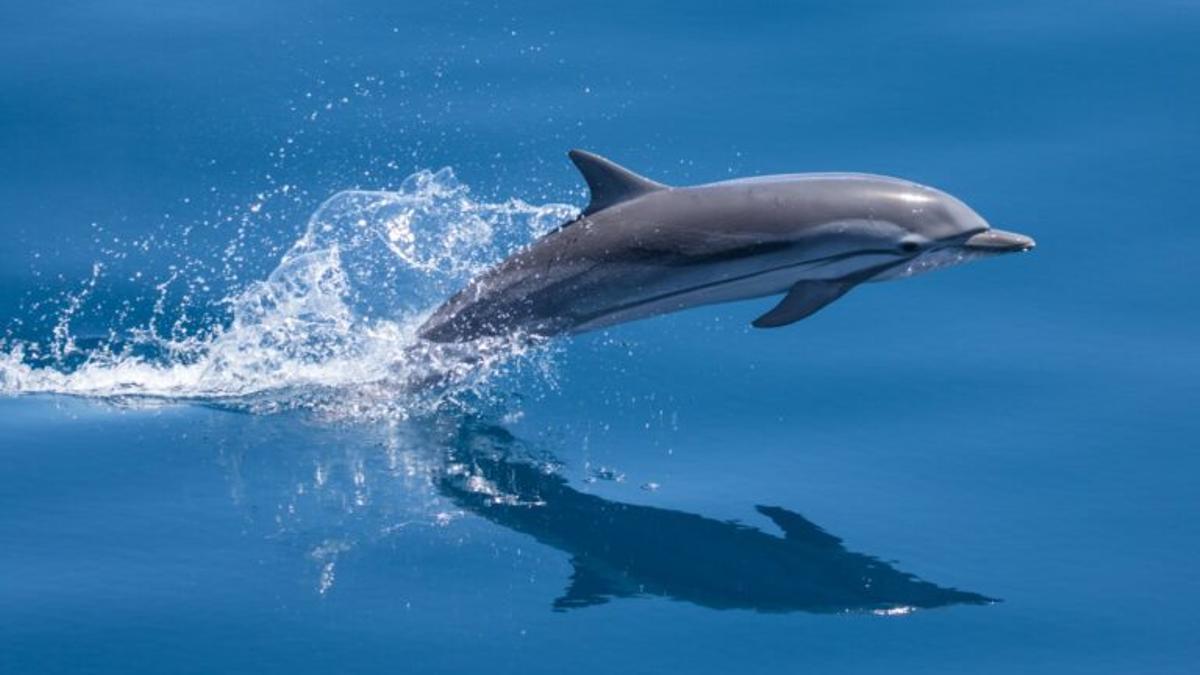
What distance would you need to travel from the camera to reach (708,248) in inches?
322

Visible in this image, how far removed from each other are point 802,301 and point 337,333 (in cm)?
217

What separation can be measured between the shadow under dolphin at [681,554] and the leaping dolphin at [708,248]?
27.7 inches

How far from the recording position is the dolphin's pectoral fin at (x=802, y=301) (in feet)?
27.4

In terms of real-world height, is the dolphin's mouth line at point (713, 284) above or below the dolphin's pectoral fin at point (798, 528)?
above

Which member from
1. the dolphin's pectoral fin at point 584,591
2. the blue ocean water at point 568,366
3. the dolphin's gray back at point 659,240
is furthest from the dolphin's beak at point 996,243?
the dolphin's pectoral fin at point 584,591

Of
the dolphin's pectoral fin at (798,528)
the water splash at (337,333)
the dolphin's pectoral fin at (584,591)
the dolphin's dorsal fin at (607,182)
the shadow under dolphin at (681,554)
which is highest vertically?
the dolphin's dorsal fin at (607,182)

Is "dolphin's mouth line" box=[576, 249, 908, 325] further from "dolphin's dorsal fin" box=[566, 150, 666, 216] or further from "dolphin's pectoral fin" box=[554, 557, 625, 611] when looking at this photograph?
"dolphin's pectoral fin" box=[554, 557, 625, 611]

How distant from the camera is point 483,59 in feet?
36.9

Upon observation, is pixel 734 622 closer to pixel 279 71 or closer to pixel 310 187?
pixel 310 187

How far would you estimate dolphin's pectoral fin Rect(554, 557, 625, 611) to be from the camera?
23.9ft

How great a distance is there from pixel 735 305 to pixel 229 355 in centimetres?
235

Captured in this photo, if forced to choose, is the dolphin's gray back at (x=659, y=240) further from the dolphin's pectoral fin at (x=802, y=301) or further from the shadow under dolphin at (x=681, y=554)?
the shadow under dolphin at (x=681, y=554)

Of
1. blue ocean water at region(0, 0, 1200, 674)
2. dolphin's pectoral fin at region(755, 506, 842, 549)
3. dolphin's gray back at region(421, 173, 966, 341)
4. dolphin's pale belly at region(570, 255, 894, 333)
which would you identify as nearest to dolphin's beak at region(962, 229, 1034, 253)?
dolphin's gray back at region(421, 173, 966, 341)

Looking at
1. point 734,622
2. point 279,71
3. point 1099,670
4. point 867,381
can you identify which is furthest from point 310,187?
point 1099,670
